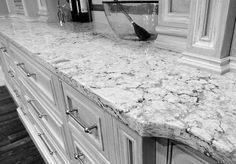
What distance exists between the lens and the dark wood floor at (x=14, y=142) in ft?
4.64

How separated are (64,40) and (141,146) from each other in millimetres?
721

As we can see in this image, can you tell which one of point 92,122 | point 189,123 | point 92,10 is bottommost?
point 92,122

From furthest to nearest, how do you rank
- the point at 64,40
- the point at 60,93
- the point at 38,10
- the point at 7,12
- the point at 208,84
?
the point at 7,12 < the point at 38,10 < the point at 64,40 < the point at 60,93 < the point at 208,84

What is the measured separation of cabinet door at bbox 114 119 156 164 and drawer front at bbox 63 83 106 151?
6cm

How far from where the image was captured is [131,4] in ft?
2.93

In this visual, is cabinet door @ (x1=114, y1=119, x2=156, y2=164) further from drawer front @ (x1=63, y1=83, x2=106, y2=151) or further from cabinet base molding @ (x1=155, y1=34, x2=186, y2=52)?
cabinet base molding @ (x1=155, y1=34, x2=186, y2=52)

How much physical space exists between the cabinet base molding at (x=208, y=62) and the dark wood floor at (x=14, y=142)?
4.11ft

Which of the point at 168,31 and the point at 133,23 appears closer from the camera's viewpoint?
the point at 168,31

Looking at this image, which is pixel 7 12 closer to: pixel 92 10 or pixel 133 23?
pixel 92 10

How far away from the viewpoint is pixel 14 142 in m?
1.58

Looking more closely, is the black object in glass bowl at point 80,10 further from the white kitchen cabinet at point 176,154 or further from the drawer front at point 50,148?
the white kitchen cabinet at point 176,154

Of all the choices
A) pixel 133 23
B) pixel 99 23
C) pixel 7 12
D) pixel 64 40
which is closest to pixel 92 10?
pixel 99 23

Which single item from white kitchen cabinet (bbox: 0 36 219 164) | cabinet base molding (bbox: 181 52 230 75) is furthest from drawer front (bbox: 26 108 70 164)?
cabinet base molding (bbox: 181 52 230 75)

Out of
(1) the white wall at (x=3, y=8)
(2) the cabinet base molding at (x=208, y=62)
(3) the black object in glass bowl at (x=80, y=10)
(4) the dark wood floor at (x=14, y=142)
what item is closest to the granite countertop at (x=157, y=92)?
(2) the cabinet base molding at (x=208, y=62)
